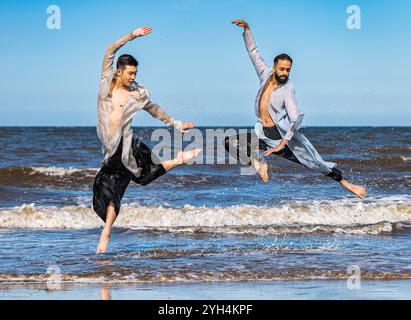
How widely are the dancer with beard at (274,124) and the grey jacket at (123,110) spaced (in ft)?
4.53

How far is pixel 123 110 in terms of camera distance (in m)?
9.56

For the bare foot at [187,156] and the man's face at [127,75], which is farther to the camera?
the bare foot at [187,156]

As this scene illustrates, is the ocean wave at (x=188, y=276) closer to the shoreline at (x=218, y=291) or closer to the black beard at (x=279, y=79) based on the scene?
the shoreline at (x=218, y=291)

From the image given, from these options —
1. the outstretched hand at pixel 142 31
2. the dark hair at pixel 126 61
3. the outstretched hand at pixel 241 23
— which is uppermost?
the outstretched hand at pixel 241 23

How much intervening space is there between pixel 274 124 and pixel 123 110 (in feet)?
6.79

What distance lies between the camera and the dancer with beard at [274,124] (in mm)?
10172

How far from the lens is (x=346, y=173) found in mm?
25047

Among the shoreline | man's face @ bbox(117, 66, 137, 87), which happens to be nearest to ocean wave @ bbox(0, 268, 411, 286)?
the shoreline

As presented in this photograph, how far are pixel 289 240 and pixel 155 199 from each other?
6797 mm

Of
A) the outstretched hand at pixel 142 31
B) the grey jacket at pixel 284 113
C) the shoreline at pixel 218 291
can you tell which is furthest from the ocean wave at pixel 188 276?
the outstretched hand at pixel 142 31

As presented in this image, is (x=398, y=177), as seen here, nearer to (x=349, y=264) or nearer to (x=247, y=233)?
(x=247, y=233)

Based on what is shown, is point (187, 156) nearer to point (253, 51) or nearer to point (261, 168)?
point (261, 168)

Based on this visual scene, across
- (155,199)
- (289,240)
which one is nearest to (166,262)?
(289,240)

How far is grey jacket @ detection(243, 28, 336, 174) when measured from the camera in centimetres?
1019
